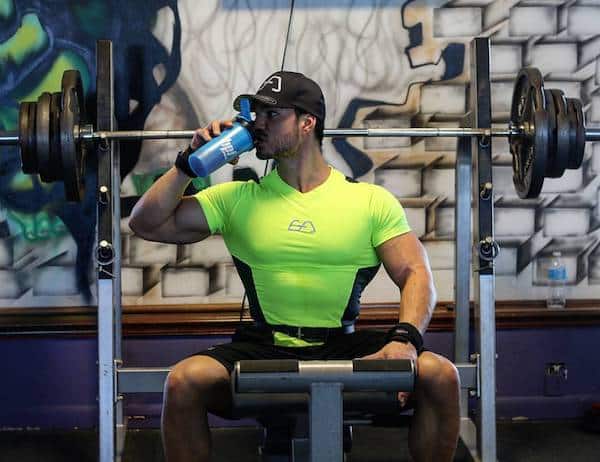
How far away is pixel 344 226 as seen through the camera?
282cm

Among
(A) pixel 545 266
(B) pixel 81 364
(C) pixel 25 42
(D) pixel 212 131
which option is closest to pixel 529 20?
(A) pixel 545 266

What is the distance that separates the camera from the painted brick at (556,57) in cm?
375

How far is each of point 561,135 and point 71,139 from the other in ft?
4.93

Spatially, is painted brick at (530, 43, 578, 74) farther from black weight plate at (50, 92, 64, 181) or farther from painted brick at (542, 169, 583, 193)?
black weight plate at (50, 92, 64, 181)

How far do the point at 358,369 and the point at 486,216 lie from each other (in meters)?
1.23

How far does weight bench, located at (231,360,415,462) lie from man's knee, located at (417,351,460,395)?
320mm

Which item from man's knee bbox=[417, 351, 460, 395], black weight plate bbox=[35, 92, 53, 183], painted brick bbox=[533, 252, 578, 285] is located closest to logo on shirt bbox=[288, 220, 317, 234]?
man's knee bbox=[417, 351, 460, 395]

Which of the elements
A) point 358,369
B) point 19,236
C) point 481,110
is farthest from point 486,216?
point 19,236

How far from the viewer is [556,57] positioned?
3.76 m

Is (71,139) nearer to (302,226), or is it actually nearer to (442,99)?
(302,226)

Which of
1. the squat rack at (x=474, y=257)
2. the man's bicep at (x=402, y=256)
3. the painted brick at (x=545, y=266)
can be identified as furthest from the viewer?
the painted brick at (x=545, y=266)

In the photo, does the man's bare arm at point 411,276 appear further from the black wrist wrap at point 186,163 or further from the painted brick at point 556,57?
the painted brick at point 556,57

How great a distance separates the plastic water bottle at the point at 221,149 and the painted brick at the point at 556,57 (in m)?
1.63

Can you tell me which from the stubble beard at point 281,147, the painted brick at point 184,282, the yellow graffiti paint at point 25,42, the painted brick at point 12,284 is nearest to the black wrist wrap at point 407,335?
the stubble beard at point 281,147
